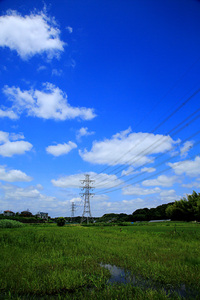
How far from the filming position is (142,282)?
15.7 feet

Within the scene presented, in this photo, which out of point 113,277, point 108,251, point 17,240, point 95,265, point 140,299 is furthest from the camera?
point 17,240

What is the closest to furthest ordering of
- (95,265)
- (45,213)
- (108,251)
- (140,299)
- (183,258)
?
(140,299) → (95,265) → (183,258) → (108,251) → (45,213)

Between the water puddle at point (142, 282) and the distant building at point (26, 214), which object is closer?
the water puddle at point (142, 282)

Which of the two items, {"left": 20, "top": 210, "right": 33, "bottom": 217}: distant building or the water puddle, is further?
{"left": 20, "top": 210, "right": 33, "bottom": 217}: distant building

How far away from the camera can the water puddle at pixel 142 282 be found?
13.5 ft

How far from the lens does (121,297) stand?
381 cm

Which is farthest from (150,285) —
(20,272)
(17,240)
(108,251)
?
(17,240)

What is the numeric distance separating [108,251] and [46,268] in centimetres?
361

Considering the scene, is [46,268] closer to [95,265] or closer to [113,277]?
[95,265]

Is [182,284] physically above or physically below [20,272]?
below

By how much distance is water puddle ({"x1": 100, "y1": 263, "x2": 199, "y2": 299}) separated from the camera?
13.5 ft

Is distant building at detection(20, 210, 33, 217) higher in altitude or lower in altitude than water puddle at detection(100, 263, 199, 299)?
higher

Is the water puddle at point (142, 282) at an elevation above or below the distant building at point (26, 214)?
below

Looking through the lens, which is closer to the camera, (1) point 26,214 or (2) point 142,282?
(2) point 142,282
